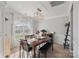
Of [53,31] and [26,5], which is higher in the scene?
[26,5]

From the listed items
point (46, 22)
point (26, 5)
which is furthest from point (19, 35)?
point (46, 22)

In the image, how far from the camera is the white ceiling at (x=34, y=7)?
5.20 m

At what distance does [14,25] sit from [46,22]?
2577 mm

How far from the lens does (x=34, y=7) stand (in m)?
5.91

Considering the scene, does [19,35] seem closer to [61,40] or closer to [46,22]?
[46,22]

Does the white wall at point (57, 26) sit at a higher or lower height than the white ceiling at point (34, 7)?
lower

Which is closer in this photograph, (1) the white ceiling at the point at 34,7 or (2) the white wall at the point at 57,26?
(1) the white ceiling at the point at 34,7

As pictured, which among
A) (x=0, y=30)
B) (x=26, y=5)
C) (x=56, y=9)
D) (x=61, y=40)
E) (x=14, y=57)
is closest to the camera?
(x=0, y=30)

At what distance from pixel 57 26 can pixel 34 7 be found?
2507mm

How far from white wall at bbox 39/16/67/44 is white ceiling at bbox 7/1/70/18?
40cm

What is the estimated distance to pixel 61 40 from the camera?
745cm

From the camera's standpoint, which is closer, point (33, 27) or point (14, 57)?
point (14, 57)

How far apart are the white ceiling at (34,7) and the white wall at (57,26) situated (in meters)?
0.40

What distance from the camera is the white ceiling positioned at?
520 cm
